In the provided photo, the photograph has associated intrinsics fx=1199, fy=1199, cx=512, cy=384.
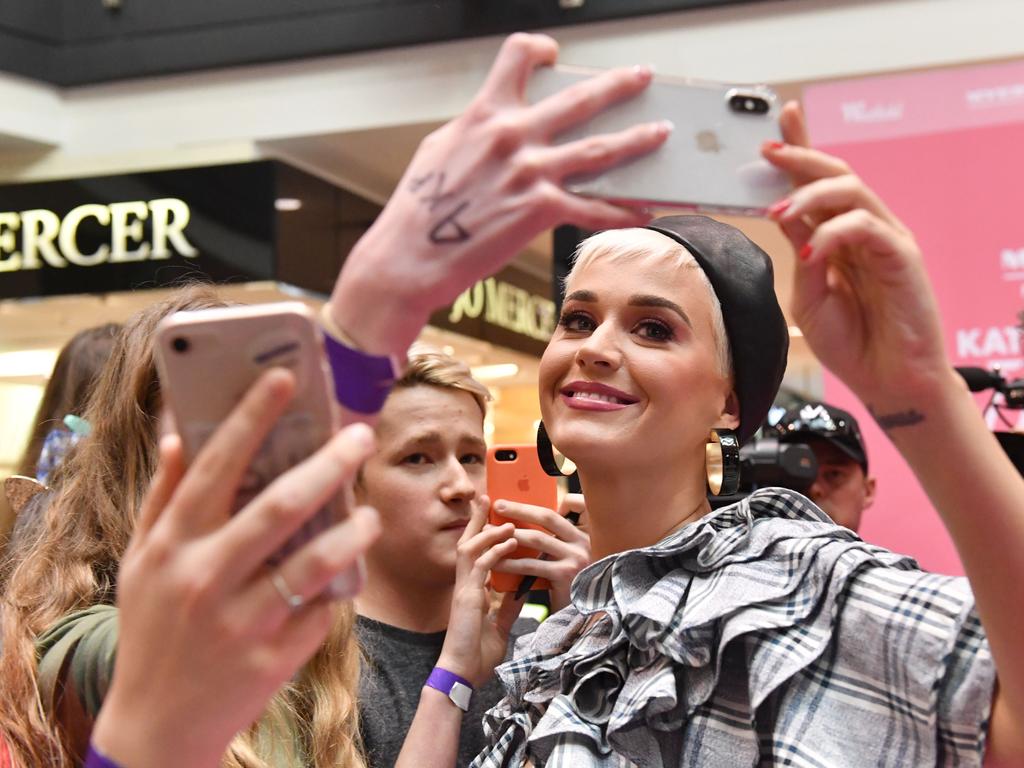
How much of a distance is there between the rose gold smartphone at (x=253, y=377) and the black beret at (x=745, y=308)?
2.92ft

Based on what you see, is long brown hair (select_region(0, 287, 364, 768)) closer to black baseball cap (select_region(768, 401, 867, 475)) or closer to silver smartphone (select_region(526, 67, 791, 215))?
silver smartphone (select_region(526, 67, 791, 215))

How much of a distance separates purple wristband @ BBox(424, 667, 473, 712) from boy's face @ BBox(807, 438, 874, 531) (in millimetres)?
1404

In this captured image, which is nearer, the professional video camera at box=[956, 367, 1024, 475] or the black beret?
the black beret

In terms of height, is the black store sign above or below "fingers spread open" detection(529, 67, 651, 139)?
below

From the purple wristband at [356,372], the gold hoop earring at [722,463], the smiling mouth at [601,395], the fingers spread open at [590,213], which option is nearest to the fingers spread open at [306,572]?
the purple wristband at [356,372]

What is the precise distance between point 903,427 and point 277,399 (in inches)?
18.6

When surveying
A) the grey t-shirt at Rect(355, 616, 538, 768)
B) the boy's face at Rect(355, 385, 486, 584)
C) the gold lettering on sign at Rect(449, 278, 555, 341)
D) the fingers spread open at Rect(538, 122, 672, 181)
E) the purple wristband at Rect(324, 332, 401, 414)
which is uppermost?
the fingers spread open at Rect(538, 122, 672, 181)

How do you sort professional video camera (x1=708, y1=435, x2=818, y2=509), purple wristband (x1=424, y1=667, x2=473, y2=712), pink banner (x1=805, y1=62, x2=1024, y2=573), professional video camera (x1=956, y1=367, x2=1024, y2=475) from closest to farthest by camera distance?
1. purple wristband (x1=424, y1=667, x2=473, y2=712)
2. professional video camera (x1=956, y1=367, x2=1024, y2=475)
3. professional video camera (x1=708, y1=435, x2=818, y2=509)
4. pink banner (x1=805, y1=62, x2=1024, y2=573)

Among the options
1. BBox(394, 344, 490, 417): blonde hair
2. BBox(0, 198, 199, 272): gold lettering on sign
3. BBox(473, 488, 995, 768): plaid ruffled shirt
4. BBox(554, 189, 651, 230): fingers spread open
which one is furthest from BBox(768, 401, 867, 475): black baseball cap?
BBox(0, 198, 199, 272): gold lettering on sign

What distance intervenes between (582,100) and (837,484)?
7.39 feet

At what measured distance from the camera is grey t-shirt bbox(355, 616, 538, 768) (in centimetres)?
174

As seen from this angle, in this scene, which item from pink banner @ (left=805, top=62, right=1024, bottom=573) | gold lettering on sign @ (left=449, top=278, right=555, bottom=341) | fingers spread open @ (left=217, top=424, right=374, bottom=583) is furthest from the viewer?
gold lettering on sign @ (left=449, top=278, right=555, bottom=341)

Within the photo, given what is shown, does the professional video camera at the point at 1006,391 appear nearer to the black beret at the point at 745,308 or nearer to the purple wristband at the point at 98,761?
the black beret at the point at 745,308

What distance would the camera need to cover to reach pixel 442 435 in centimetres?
200
